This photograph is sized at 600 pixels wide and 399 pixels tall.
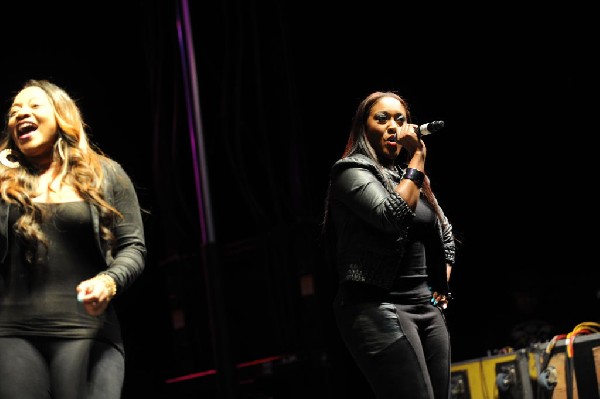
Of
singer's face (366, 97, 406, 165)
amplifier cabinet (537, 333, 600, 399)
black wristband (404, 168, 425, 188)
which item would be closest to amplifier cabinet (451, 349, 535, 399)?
amplifier cabinet (537, 333, 600, 399)

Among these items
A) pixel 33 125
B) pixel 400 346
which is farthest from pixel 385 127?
pixel 33 125

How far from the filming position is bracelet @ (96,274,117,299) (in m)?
1.82

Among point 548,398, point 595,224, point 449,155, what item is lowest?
point 548,398

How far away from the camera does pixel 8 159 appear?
2.06 meters

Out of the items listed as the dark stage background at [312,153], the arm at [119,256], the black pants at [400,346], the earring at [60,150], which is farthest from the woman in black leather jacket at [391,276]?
the dark stage background at [312,153]

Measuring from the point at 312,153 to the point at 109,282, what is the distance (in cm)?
250

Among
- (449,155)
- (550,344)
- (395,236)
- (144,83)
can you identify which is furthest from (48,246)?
(449,155)

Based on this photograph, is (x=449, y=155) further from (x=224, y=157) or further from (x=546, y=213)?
(x=224, y=157)

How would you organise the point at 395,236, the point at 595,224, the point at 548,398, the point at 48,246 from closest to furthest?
the point at 48,246, the point at 395,236, the point at 548,398, the point at 595,224

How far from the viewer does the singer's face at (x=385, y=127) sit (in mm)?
2219

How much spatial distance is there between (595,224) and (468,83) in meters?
0.92

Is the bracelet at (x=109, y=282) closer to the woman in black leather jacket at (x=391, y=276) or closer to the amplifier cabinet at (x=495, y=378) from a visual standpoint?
the woman in black leather jacket at (x=391, y=276)

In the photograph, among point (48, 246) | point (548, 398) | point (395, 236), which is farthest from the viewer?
point (548, 398)

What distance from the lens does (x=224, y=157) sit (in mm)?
4266
